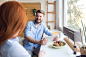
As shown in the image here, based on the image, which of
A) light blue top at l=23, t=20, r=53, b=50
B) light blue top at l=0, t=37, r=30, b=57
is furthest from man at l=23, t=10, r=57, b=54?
light blue top at l=0, t=37, r=30, b=57

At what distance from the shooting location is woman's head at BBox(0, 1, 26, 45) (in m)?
0.61

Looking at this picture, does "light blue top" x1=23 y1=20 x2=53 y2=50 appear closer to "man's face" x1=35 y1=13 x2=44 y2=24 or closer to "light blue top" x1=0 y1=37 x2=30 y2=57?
"man's face" x1=35 y1=13 x2=44 y2=24

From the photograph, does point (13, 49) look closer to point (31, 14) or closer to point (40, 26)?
point (40, 26)

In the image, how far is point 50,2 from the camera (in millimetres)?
4086

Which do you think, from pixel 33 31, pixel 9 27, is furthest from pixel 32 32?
pixel 9 27

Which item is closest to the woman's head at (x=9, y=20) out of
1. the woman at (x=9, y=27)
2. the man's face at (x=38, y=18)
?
the woman at (x=9, y=27)

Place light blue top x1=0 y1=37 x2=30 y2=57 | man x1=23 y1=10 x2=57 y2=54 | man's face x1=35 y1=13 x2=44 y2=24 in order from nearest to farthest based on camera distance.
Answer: light blue top x1=0 y1=37 x2=30 y2=57, man x1=23 y1=10 x2=57 y2=54, man's face x1=35 y1=13 x2=44 y2=24

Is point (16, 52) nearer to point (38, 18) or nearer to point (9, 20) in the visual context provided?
point (9, 20)

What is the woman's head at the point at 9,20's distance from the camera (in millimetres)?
610

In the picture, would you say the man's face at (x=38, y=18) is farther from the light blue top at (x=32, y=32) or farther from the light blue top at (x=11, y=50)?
the light blue top at (x=11, y=50)

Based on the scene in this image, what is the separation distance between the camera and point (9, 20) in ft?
2.01

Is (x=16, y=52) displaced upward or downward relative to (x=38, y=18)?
downward

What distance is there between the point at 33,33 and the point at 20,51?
1.23 metres

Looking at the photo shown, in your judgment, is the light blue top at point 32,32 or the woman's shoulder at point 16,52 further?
the light blue top at point 32,32
